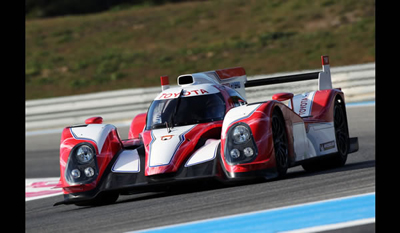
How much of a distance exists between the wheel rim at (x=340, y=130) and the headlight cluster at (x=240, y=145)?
2168 millimetres

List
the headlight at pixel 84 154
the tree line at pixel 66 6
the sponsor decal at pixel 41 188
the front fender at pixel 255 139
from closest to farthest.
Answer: the front fender at pixel 255 139
the headlight at pixel 84 154
the sponsor decal at pixel 41 188
the tree line at pixel 66 6

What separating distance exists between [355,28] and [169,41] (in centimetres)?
816

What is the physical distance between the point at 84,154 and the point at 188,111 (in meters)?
1.22

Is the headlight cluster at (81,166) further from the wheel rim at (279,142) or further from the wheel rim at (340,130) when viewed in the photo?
the wheel rim at (340,130)

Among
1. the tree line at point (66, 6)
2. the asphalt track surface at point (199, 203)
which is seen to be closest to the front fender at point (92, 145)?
the asphalt track surface at point (199, 203)

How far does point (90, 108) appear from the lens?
17.2 m

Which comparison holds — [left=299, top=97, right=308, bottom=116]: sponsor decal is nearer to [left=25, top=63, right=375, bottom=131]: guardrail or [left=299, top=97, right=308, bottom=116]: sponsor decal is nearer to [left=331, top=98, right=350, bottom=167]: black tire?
[left=331, top=98, right=350, bottom=167]: black tire

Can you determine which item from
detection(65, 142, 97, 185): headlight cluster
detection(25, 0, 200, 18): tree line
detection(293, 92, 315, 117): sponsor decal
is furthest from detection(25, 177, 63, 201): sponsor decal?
detection(25, 0, 200, 18): tree line

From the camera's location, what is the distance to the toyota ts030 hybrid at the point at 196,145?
6719mm

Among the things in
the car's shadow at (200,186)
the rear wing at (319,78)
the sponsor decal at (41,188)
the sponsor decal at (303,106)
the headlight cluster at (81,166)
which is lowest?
the sponsor decal at (41,188)

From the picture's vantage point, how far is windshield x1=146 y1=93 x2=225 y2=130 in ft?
24.8

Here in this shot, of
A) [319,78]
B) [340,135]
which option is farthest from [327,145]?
[319,78]

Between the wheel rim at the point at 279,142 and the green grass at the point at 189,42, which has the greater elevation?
the green grass at the point at 189,42

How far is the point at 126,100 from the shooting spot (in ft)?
55.2
